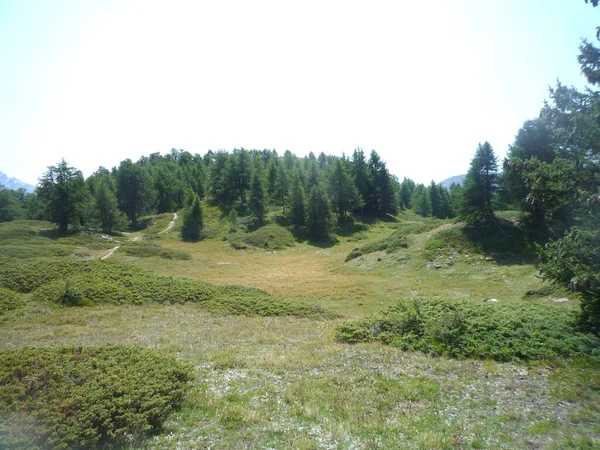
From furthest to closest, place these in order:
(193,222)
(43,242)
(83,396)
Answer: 1. (193,222)
2. (43,242)
3. (83,396)

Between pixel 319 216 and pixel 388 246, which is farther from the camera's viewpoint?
pixel 319 216

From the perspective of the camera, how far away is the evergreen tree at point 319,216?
72.0 metres

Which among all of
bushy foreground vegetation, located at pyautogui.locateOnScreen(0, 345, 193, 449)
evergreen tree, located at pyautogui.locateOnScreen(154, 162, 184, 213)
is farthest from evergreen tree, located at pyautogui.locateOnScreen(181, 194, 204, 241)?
bushy foreground vegetation, located at pyautogui.locateOnScreen(0, 345, 193, 449)

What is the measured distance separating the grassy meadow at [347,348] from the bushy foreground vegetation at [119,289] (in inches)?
6.0

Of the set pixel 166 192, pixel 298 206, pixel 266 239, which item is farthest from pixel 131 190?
pixel 266 239

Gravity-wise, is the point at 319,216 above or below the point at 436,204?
below

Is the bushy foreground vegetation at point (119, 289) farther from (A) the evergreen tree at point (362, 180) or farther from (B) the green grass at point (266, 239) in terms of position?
(A) the evergreen tree at point (362, 180)

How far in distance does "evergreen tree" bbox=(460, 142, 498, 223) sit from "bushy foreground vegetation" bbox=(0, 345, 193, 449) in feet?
143

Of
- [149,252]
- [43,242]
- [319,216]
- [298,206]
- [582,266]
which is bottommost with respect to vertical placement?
[149,252]

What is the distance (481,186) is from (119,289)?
45.2 metres

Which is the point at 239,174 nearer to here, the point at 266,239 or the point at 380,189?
the point at 266,239

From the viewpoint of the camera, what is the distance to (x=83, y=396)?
27.5 feet

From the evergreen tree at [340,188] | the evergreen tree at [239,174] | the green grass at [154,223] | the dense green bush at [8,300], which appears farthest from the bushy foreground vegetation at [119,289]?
the evergreen tree at [239,174]

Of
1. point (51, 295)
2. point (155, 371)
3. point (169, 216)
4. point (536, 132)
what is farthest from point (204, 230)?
point (155, 371)
